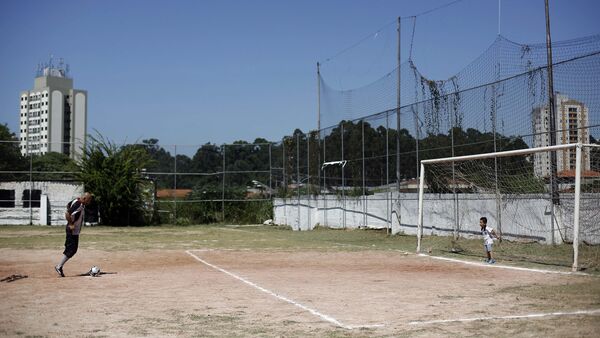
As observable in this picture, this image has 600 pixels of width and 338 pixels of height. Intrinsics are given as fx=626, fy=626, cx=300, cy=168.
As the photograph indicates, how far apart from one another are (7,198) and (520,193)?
108ft

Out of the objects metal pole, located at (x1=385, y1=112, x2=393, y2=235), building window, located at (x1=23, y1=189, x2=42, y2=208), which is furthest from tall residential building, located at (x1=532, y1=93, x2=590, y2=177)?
building window, located at (x1=23, y1=189, x2=42, y2=208)

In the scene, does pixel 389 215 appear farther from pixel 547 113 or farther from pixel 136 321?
pixel 136 321

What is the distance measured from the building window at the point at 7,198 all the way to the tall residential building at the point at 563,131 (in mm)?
33397

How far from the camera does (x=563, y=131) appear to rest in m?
19.3

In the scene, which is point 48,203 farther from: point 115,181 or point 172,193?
point 172,193

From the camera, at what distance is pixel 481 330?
7.80 meters

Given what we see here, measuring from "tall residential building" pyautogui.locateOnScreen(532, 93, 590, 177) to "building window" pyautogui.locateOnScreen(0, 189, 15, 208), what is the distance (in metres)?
33.4

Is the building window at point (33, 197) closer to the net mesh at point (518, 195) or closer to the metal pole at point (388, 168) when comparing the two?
the metal pole at point (388, 168)

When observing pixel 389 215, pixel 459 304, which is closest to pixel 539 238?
pixel 389 215

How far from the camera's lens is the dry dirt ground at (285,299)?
26.3 feet

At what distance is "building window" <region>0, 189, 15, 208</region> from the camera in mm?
40562

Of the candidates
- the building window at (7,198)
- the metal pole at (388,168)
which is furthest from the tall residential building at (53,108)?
the metal pole at (388,168)

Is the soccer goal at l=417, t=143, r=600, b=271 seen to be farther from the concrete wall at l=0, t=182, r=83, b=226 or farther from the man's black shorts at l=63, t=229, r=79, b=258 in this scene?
the concrete wall at l=0, t=182, r=83, b=226

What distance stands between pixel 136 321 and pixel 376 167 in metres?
23.5
